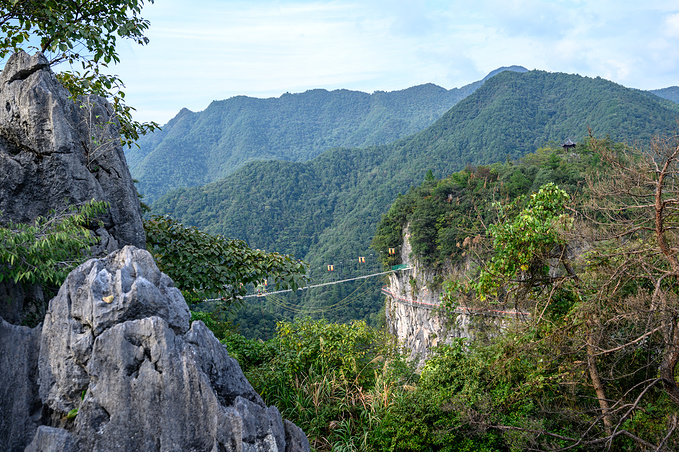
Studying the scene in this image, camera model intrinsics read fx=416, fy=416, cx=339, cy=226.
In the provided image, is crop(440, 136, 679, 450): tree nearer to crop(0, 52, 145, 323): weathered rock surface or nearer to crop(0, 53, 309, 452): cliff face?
crop(0, 53, 309, 452): cliff face

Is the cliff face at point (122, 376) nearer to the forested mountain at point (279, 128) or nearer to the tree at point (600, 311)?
the tree at point (600, 311)

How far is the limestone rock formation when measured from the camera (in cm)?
219

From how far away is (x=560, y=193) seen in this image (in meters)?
4.43

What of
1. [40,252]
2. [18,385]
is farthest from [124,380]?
[40,252]

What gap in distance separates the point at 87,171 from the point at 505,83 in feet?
238

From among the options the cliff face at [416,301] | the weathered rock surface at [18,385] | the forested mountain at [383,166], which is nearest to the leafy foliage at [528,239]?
the weathered rock surface at [18,385]

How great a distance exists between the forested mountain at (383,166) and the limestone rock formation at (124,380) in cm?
3275

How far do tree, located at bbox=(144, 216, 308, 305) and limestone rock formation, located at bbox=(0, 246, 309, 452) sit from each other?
227 centimetres

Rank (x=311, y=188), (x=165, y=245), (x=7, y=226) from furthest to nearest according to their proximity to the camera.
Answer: (x=311, y=188)
(x=165, y=245)
(x=7, y=226)

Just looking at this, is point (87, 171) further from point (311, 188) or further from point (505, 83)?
point (505, 83)

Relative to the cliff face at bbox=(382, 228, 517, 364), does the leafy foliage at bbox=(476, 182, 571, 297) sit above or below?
above

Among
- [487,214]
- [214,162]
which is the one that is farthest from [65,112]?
[214,162]

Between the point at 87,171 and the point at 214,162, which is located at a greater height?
the point at 214,162

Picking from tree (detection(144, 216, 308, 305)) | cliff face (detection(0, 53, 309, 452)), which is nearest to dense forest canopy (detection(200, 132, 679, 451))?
tree (detection(144, 216, 308, 305))
